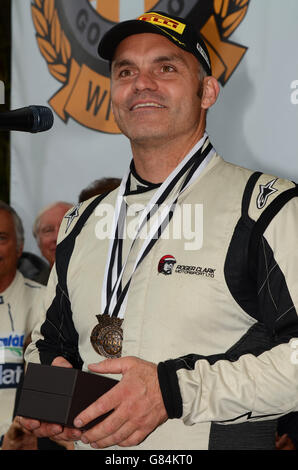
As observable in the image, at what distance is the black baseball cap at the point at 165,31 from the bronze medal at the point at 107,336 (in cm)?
85

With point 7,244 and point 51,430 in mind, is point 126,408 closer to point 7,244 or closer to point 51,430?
point 51,430

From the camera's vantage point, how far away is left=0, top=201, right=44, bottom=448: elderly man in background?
11.1 ft

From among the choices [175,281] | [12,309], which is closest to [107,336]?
[175,281]

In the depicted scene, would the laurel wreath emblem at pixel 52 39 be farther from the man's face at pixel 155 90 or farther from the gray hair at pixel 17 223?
the man's face at pixel 155 90


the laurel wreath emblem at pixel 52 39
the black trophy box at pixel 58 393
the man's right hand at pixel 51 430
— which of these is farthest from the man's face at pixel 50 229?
the black trophy box at pixel 58 393

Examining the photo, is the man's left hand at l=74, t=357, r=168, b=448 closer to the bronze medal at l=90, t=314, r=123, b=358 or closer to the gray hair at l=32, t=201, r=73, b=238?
the bronze medal at l=90, t=314, r=123, b=358

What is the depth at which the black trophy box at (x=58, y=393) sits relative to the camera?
145 centimetres

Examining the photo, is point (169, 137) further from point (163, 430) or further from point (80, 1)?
point (80, 1)

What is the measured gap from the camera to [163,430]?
1.74 m

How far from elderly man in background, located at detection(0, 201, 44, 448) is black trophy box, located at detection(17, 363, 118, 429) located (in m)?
1.89

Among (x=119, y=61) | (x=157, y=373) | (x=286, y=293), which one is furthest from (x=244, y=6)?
(x=157, y=373)

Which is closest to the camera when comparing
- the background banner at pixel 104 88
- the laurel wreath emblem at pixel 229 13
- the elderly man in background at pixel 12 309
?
the background banner at pixel 104 88

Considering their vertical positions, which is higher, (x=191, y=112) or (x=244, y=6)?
(x=244, y=6)
